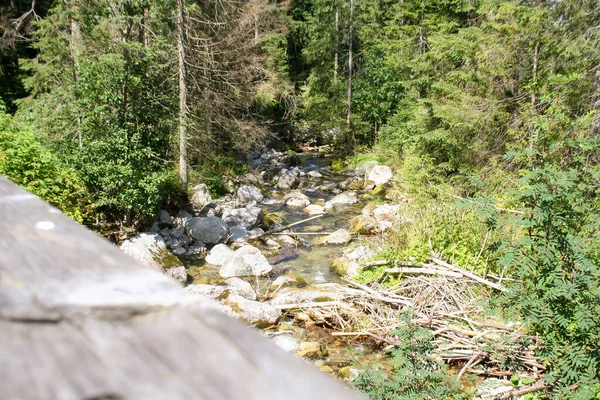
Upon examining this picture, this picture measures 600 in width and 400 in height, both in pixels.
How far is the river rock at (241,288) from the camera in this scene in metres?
7.76

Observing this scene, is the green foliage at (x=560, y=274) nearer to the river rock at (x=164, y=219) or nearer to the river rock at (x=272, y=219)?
the river rock at (x=272, y=219)

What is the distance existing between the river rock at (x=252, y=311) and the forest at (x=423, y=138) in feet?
6.91

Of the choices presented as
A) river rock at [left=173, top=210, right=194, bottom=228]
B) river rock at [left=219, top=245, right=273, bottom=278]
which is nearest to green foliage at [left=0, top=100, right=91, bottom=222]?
river rock at [left=219, top=245, right=273, bottom=278]

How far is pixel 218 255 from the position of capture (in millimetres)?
9930

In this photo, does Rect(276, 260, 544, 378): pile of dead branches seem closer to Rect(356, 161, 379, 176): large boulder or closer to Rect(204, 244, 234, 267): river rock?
Rect(204, 244, 234, 267): river rock

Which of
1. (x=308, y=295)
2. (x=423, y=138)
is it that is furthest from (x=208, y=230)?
(x=423, y=138)

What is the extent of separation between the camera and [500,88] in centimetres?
1145

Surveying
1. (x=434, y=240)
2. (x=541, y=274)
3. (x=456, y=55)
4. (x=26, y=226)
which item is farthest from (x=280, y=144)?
(x=26, y=226)

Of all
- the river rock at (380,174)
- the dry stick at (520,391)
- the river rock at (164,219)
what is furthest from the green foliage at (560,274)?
the river rock at (380,174)

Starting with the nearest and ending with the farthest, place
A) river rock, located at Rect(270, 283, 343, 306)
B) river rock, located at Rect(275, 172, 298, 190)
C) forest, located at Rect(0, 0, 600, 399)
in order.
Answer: forest, located at Rect(0, 0, 600, 399)
river rock, located at Rect(270, 283, 343, 306)
river rock, located at Rect(275, 172, 298, 190)

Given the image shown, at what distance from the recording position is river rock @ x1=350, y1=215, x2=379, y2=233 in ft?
37.4

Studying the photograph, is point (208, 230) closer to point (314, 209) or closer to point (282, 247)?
point (282, 247)

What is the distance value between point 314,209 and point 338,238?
9.51ft

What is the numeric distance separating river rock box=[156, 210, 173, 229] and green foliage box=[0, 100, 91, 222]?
2.72 m
